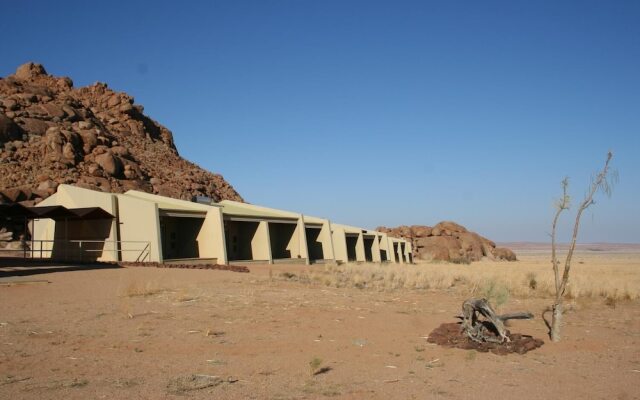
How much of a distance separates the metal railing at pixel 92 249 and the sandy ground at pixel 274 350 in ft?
44.4

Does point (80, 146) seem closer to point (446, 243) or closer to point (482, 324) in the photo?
point (446, 243)

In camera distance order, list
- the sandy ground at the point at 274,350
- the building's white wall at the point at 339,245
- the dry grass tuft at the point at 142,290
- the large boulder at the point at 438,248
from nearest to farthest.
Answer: the sandy ground at the point at 274,350 < the dry grass tuft at the point at 142,290 < the building's white wall at the point at 339,245 < the large boulder at the point at 438,248

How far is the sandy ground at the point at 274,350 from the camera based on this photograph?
23.9ft

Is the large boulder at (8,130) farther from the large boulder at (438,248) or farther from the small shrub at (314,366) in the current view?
the small shrub at (314,366)

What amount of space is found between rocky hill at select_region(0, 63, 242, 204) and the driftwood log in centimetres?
4806

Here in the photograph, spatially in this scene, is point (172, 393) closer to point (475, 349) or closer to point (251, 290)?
point (475, 349)

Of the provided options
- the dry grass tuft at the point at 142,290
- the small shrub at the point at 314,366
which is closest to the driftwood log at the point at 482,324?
the small shrub at the point at 314,366

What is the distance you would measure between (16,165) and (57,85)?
32291 millimetres

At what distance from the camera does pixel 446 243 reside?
71.2 m

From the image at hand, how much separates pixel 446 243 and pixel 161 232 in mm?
46503

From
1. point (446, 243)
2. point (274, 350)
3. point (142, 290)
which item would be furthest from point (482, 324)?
point (446, 243)

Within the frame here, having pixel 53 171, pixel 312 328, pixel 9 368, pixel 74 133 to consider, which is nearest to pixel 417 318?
pixel 312 328

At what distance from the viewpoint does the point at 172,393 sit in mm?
6809

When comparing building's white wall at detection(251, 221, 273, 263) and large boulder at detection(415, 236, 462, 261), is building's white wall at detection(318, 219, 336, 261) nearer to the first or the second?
building's white wall at detection(251, 221, 273, 263)
